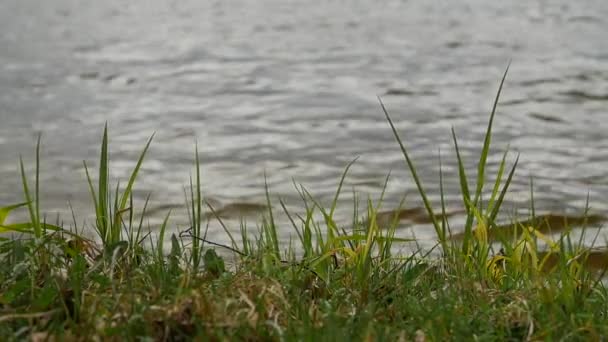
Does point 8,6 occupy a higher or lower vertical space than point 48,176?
higher

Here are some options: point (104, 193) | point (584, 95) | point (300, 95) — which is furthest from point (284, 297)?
point (584, 95)

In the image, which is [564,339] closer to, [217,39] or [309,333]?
[309,333]

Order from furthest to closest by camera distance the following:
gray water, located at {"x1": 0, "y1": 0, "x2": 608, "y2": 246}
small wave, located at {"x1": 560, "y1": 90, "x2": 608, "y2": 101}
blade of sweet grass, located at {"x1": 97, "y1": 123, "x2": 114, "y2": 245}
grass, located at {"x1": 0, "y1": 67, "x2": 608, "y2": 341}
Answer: small wave, located at {"x1": 560, "y1": 90, "x2": 608, "y2": 101}
gray water, located at {"x1": 0, "y1": 0, "x2": 608, "y2": 246}
blade of sweet grass, located at {"x1": 97, "y1": 123, "x2": 114, "y2": 245}
grass, located at {"x1": 0, "y1": 67, "x2": 608, "y2": 341}

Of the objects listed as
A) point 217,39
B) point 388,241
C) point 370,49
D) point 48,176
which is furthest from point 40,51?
point 388,241

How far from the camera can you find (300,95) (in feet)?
16.8

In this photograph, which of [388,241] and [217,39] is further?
[217,39]

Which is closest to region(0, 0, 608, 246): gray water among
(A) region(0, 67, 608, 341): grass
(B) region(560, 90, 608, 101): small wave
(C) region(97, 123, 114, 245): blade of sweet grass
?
(B) region(560, 90, 608, 101): small wave

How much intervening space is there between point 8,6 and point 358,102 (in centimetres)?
409

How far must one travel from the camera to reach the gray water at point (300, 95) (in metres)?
3.83

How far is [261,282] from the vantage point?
1.78 metres

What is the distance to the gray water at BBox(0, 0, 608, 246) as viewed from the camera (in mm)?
3834

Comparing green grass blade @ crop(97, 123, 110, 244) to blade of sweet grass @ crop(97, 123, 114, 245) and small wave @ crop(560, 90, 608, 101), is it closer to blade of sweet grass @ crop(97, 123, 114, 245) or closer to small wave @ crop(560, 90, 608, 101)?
blade of sweet grass @ crop(97, 123, 114, 245)

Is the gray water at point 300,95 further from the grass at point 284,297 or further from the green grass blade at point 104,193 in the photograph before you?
the grass at point 284,297

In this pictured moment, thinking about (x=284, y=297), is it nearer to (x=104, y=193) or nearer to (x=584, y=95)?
(x=104, y=193)
